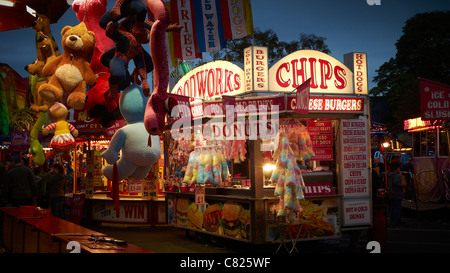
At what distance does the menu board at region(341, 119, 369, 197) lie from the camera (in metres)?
9.44

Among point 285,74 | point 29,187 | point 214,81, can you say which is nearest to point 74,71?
point 285,74

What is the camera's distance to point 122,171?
3209mm

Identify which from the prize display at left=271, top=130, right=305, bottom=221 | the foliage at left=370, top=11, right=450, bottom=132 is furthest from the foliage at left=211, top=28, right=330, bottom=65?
the prize display at left=271, top=130, right=305, bottom=221

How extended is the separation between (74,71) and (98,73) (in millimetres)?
203

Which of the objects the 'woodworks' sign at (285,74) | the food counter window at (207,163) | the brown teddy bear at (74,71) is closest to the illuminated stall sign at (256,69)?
the 'woodworks' sign at (285,74)

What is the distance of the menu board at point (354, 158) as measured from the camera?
9.44 meters

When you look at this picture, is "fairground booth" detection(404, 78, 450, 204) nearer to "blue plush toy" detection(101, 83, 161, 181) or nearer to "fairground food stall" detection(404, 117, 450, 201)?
"fairground food stall" detection(404, 117, 450, 201)

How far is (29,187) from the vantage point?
1081cm

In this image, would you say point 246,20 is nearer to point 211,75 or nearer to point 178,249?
point 211,75

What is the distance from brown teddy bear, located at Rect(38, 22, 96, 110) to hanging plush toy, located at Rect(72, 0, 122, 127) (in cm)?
7

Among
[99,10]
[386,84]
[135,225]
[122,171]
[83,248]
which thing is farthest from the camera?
[386,84]

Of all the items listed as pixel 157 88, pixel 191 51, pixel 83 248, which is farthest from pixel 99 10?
pixel 191 51

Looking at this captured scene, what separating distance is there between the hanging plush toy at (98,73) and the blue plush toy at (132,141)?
23 cm

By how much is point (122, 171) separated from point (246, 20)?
7133 mm
